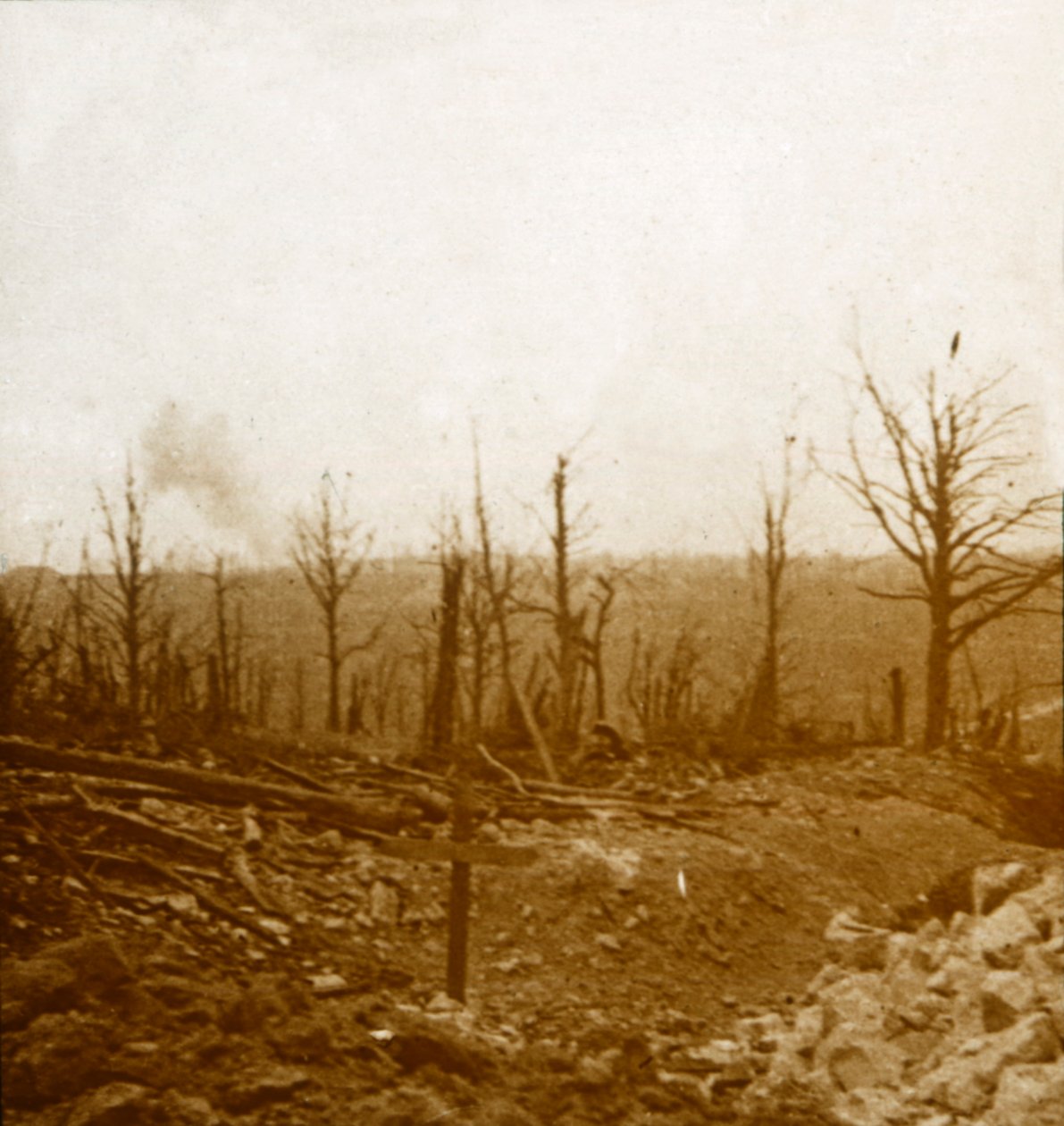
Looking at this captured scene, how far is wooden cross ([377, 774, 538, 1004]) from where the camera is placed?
249 inches

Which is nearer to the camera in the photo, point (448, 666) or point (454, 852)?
point (454, 852)

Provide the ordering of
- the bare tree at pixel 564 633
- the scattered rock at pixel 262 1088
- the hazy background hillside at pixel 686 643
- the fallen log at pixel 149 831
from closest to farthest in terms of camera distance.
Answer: the scattered rock at pixel 262 1088, the fallen log at pixel 149 831, the bare tree at pixel 564 633, the hazy background hillside at pixel 686 643

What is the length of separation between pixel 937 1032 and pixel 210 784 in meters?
5.95

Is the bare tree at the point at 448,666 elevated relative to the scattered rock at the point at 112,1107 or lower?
elevated

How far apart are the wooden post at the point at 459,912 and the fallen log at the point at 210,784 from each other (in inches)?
90.7

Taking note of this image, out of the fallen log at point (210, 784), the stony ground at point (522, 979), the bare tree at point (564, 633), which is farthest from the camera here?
the bare tree at point (564, 633)

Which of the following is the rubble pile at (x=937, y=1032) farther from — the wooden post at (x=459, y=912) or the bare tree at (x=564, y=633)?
the bare tree at (x=564, y=633)

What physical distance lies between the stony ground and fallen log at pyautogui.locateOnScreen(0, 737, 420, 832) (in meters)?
0.20

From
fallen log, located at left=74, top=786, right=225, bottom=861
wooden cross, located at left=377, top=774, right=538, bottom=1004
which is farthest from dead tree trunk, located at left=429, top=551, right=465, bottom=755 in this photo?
wooden cross, located at left=377, top=774, right=538, bottom=1004

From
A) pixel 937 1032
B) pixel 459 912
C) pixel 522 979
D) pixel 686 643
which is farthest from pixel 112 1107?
pixel 686 643

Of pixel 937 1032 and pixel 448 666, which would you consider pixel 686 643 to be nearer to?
pixel 448 666

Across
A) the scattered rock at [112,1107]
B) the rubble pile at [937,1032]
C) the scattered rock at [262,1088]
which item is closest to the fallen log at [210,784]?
the rubble pile at [937,1032]

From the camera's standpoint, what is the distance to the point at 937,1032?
19.9 feet

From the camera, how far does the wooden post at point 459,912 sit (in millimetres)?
6328
